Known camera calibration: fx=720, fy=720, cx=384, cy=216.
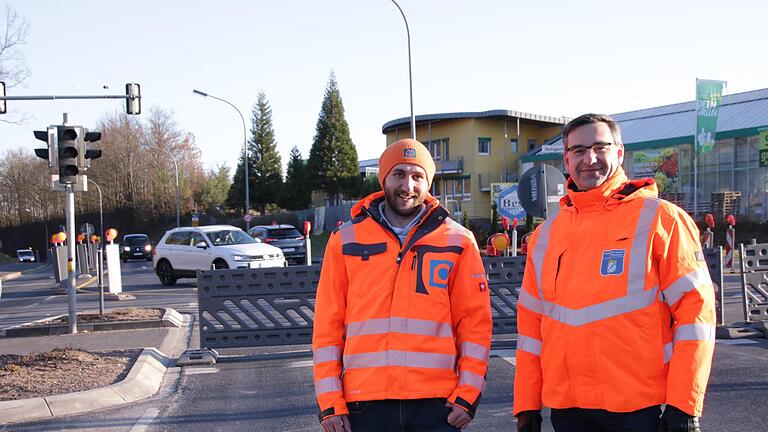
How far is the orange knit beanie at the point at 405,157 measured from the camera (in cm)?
333

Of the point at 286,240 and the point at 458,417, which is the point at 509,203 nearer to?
the point at 286,240

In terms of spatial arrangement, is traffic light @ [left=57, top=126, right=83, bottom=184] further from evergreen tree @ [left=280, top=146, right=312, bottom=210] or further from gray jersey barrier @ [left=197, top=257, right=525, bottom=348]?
evergreen tree @ [left=280, top=146, right=312, bottom=210]

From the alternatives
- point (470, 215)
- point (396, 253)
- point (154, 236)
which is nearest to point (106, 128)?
point (154, 236)

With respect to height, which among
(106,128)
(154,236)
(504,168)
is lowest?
(154,236)

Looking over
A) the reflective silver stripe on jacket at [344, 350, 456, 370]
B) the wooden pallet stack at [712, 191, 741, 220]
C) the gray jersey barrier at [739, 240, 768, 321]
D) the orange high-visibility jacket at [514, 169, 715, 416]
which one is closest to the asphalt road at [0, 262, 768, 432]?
the gray jersey barrier at [739, 240, 768, 321]

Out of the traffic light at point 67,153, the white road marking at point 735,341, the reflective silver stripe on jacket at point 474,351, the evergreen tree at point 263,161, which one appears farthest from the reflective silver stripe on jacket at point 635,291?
the evergreen tree at point 263,161

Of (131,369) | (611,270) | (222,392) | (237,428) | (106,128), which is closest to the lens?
(611,270)

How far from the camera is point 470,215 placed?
52.3 m

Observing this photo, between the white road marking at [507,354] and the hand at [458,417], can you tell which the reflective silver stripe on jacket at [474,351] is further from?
the white road marking at [507,354]

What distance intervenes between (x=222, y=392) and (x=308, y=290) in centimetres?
235

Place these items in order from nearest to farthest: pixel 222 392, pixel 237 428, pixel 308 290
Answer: pixel 237 428 < pixel 222 392 < pixel 308 290

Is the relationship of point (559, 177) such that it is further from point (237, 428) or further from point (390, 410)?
point (390, 410)

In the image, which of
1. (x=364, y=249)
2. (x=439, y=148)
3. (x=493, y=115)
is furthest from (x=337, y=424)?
(x=439, y=148)

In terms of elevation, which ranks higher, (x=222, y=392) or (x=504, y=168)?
(x=504, y=168)
